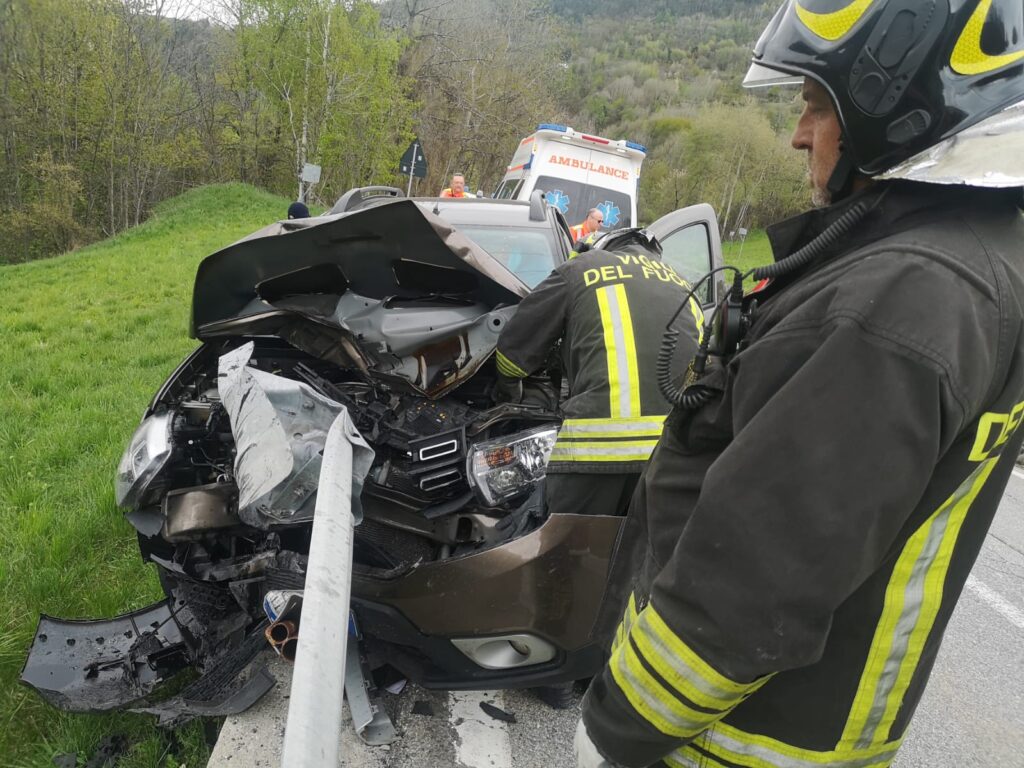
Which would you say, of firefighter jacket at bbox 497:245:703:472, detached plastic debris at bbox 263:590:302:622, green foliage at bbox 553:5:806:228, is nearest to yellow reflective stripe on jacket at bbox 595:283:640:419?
firefighter jacket at bbox 497:245:703:472

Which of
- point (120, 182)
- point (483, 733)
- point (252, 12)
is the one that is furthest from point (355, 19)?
point (483, 733)

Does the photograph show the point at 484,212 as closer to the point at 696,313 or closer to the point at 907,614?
the point at 696,313

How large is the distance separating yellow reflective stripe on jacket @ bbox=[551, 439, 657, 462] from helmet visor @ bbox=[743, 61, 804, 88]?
45.3 inches

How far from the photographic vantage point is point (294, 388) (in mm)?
2039

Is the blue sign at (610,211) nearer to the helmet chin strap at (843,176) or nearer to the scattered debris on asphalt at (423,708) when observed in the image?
the scattered debris on asphalt at (423,708)

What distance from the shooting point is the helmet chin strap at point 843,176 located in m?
1.02

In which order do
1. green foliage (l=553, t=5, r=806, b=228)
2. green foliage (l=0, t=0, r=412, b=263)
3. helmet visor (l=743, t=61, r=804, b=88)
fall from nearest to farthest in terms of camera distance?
helmet visor (l=743, t=61, r=804, b=88)
green foliage (l=0, t=0, r=412, b=263)
green foliage (l=553, t=5, r=806, b=228)

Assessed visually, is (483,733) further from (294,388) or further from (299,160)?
(299,160)

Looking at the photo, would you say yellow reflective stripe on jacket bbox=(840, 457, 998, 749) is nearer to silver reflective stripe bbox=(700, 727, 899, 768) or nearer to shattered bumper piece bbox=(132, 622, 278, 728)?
silver reflective stripe bbox=(700, 727, 899, 768)

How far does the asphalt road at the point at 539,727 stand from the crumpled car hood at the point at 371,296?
1187 mm

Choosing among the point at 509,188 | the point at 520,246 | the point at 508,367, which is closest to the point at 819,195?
the point at 508,367

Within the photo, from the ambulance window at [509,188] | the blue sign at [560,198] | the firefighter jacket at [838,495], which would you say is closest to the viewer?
the firefighter jacket at [838,495]

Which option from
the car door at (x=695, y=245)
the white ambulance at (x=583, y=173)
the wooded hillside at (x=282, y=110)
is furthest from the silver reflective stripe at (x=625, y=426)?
the wooded hillside at (x=282, y=110)

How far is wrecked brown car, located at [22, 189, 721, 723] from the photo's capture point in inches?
73.4
